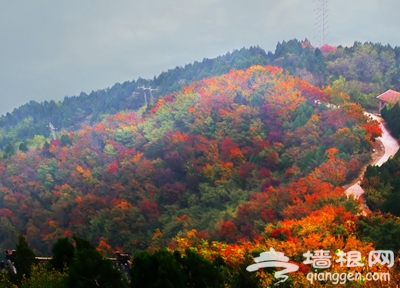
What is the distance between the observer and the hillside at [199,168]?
24.2m

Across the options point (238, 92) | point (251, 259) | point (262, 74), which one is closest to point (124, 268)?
point (251, 259)

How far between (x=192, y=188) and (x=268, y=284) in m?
22.9

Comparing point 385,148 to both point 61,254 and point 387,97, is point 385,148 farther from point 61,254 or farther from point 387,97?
point 61,254

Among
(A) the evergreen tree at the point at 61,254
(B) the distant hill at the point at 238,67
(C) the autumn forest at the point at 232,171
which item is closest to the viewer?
(A) the evergreen tree at the point at 61,254

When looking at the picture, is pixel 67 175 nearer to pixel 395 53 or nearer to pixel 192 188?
pixel 192 188

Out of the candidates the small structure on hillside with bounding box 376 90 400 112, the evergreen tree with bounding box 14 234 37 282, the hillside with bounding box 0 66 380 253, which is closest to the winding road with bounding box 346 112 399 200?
the hillside with bounding box 0 66 380 253

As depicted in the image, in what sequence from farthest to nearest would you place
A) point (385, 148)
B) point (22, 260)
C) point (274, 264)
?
point (385, 148)
point (22, 260)
point (274, 264)

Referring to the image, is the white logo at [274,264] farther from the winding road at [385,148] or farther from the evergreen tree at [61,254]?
the winding road at [385,148]

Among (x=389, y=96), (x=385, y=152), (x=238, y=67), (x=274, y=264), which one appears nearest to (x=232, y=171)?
(x=385, y=152)

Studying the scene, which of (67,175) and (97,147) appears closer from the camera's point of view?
(67,175)

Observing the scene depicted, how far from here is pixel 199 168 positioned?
109ft

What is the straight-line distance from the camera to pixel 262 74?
136 ft

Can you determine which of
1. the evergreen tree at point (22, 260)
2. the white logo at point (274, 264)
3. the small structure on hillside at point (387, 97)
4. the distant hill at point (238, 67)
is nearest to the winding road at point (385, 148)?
the small structure on hillside at point (387, 97)

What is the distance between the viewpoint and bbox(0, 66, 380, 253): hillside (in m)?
24.2
